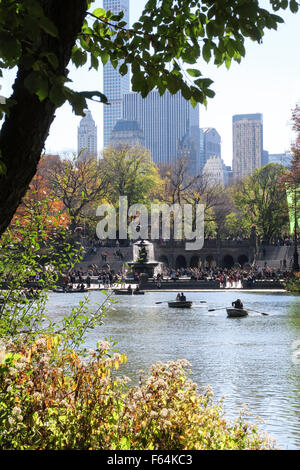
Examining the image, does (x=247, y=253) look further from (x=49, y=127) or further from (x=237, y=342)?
(x=49, y=127)

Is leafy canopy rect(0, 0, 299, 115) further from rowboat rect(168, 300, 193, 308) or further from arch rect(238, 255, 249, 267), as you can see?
arch rect(238, 255, 249, 267)

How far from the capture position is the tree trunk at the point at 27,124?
14.7 ft

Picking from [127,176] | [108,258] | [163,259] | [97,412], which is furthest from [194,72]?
[163,259]

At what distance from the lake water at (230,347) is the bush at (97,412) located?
2237mm

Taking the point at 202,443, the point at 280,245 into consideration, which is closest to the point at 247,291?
the point at 280,245

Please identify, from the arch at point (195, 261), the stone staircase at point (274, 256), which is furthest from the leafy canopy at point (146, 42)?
the arch at point (195, 261)

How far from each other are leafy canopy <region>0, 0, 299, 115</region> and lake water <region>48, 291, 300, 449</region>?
4150 millimetres

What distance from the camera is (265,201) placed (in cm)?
8975

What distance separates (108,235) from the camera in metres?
86.8

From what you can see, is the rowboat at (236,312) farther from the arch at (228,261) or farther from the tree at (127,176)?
the arch at (228,261)

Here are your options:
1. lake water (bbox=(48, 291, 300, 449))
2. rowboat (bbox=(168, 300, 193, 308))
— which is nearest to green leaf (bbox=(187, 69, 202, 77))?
lake water (bbox=(48, 291, 300, 449))

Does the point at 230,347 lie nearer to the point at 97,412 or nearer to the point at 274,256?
the point at 97,412

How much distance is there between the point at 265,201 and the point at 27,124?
285 feet

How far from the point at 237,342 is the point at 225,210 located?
7697cm
